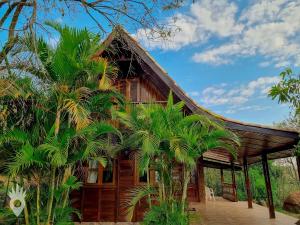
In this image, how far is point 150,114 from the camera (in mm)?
5895

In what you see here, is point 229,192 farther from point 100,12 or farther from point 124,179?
point 100,12

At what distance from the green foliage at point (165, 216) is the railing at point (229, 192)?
38.8ft

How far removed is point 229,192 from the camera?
1800 centimetres

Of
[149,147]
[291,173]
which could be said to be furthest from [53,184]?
[291,173]

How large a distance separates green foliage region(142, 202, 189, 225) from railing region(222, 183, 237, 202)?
38.8 feet

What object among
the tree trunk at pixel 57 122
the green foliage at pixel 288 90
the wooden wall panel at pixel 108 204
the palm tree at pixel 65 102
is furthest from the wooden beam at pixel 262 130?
the tree trunk at pixel 57 122

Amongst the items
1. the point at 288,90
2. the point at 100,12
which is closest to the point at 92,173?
the point at 100,12

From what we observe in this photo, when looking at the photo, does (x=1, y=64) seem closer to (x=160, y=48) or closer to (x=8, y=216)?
(x=160, y=48)

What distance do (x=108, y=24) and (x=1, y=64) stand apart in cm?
200

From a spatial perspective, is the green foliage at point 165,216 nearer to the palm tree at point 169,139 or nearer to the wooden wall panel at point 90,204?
the palm tree at point 169,139

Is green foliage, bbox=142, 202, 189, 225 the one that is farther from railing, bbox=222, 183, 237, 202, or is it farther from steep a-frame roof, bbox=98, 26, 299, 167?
railing, bbox=222, 183, 237, 202

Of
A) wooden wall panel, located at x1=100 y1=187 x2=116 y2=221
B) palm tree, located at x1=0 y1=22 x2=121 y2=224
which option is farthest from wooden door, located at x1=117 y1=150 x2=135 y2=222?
palm tree, located at x1=0 y1=22 x2=121 y2=224

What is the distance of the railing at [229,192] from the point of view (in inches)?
645

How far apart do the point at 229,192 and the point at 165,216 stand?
45.1 ft
